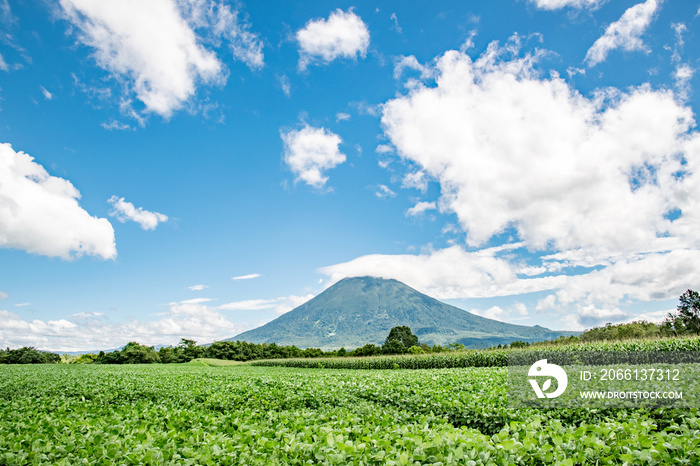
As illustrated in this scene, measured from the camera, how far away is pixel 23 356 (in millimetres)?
53125

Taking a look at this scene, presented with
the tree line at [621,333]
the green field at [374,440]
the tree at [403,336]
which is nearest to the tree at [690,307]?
the tree line at [621,333]

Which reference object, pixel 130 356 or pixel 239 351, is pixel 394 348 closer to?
pixel 239 351

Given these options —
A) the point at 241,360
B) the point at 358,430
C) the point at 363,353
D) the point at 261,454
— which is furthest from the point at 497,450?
the point at 241,360

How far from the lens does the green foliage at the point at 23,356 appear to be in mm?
52938

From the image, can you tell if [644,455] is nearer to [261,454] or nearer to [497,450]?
[497,450]

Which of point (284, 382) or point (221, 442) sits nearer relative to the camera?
point (221, 442)

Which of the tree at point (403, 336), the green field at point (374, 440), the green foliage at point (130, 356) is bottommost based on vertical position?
the green foliage at point (130, 356)

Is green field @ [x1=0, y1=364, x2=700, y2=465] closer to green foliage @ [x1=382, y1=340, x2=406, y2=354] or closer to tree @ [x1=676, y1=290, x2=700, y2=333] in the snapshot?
green foliage @ [x1=382, y1=340, x2=406, y2=354]

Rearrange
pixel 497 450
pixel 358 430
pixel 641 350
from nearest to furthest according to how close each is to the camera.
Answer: pixel 497 450, pixel 358 430, pixel 641 350

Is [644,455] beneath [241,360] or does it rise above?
above

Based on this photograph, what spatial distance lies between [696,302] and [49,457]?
70692 mm

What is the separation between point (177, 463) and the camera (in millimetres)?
3697

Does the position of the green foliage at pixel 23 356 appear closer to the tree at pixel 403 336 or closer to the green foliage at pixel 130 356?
the green foliage at pixel 130 356

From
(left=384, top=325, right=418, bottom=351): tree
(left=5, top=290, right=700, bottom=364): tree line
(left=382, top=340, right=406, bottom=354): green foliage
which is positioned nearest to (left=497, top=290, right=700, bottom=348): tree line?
(left=5, top=290, right=700, bottom=364): tree line
